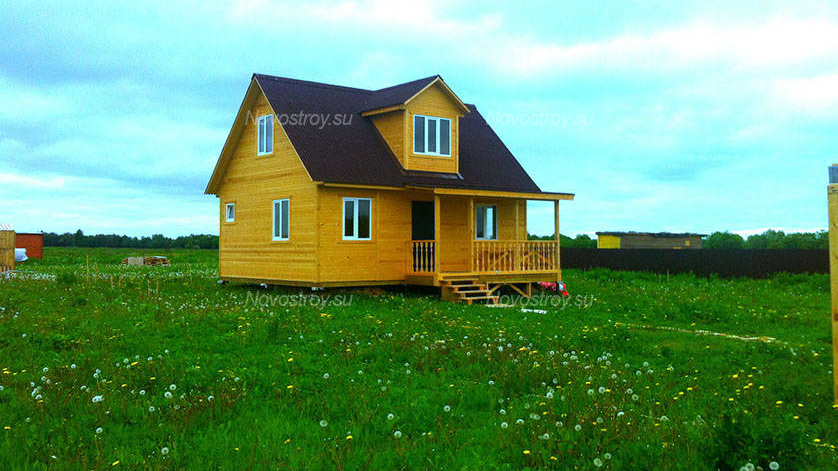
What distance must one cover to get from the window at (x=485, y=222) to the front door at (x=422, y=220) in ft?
6.19

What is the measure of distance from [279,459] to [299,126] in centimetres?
1862

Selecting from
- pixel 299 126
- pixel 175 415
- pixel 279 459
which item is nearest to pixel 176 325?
pixel 175 415

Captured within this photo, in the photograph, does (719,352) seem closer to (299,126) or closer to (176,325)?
(176,325)

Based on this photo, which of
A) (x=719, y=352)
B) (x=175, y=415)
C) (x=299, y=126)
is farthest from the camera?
(x=299, y=126)

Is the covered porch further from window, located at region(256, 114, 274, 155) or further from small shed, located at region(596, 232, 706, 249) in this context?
small shed, located at region(596, 232, 706, 249)

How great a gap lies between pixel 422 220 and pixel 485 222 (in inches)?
107

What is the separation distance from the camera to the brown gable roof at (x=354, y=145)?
23.0m

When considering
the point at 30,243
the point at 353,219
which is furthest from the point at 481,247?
the point at 30,243

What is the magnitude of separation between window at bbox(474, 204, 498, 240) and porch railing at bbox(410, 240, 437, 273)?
260 cm

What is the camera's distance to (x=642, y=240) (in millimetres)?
50719

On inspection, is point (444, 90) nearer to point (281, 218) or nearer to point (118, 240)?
point (281, 218)

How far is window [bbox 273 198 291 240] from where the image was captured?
23.8 meters

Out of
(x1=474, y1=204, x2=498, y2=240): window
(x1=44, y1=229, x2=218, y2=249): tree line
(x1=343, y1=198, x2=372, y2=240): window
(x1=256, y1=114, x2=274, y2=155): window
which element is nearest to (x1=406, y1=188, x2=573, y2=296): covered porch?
(x1=474, y1=204, x2=498, y2=240): window

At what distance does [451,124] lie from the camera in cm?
2550
